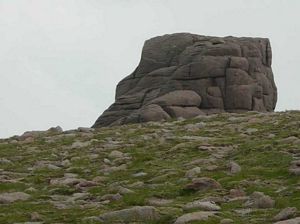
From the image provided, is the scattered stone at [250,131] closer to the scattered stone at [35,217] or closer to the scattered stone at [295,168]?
the scattered stone at [295,168]

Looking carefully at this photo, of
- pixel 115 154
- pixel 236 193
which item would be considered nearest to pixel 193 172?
pixel 236 193

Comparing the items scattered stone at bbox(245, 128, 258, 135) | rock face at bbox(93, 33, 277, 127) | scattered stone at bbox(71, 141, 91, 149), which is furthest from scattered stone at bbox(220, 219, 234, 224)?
rock face at bbox(93, 33, 277, 127)

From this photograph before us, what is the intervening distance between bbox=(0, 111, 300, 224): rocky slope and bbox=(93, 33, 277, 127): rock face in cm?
2711

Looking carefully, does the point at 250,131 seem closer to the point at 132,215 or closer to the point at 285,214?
the point at 132,215

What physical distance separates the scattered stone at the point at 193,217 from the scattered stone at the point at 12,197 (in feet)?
13.8

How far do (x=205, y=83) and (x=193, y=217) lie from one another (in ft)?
142

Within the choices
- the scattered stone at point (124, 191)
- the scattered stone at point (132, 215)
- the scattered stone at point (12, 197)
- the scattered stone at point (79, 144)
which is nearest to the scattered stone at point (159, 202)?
the scattered stone at point (124, 191)

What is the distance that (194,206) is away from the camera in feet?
33.6

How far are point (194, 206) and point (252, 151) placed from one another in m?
6.39

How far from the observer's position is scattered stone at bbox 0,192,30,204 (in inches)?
473

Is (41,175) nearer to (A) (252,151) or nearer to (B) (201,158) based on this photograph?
(B) (201,158)

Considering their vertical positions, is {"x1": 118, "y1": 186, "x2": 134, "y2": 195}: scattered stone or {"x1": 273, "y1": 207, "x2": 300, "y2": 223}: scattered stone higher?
{"x1": 273, "y1": 207, "x2": 300, "y2": 223}: scattered stone

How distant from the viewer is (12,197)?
12.3 m

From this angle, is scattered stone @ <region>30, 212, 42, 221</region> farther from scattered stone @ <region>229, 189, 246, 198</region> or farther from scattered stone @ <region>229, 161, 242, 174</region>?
scattered stone @ <region>229, 161, 242, 174</region>
